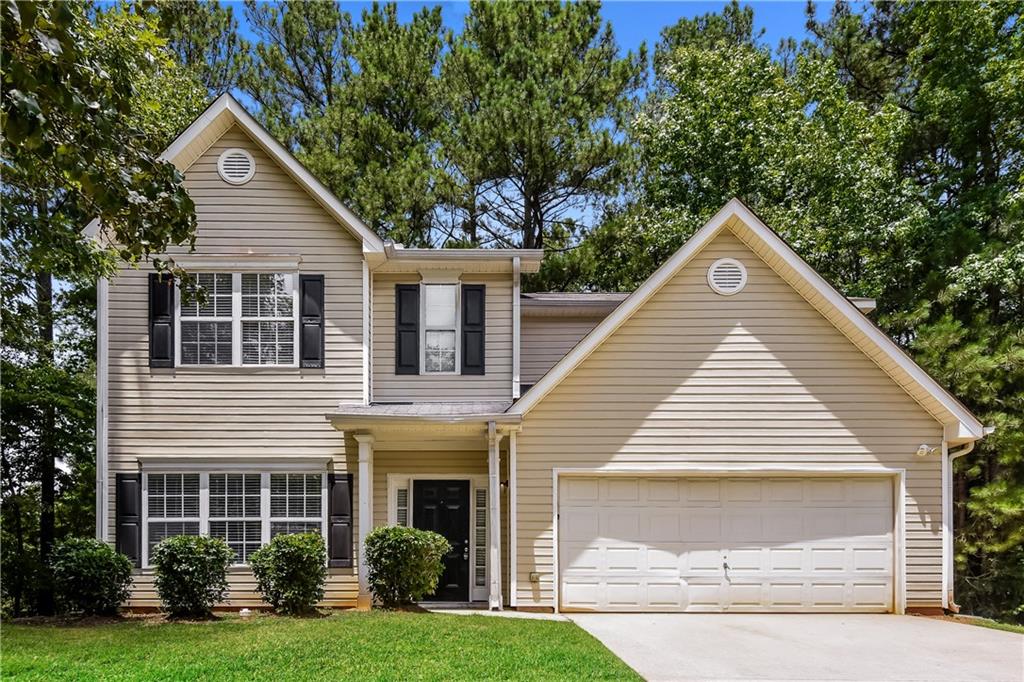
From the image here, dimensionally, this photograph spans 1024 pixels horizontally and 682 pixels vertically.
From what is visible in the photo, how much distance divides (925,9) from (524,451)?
50.5ft

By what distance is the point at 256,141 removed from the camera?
35.2 ft

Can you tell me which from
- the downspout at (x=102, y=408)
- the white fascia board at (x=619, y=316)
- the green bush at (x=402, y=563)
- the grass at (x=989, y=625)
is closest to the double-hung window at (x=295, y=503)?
the green bush at (x=402, y=563)

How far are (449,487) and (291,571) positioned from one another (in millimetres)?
2813

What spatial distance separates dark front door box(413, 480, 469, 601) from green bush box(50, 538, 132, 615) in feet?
14.0

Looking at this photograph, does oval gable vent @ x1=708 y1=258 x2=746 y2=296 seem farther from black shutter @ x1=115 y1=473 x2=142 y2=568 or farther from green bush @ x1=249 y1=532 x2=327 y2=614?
black shutter @ x1=115 y1=473 x2=142 y2=568

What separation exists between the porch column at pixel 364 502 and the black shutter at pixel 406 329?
61.0 inches

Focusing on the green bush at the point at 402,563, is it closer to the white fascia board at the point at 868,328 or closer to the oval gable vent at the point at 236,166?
the oval gable vent at the point at 236,166

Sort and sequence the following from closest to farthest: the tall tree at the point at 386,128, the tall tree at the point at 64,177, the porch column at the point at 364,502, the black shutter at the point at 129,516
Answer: the tall tree at the point at 64,177
the porch column at the point at 364,502
the black shutter at the point at 129,516
the tall tree at the point at 386,128

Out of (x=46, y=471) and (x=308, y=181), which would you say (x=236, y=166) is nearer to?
(x=308, y=181)

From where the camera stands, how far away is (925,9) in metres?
16.7

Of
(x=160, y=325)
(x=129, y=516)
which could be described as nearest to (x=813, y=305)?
(x=160, y=325)

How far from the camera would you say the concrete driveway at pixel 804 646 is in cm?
697

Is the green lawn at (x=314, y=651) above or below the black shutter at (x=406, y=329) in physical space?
below

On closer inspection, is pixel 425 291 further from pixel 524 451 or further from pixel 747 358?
pixel 747 358
